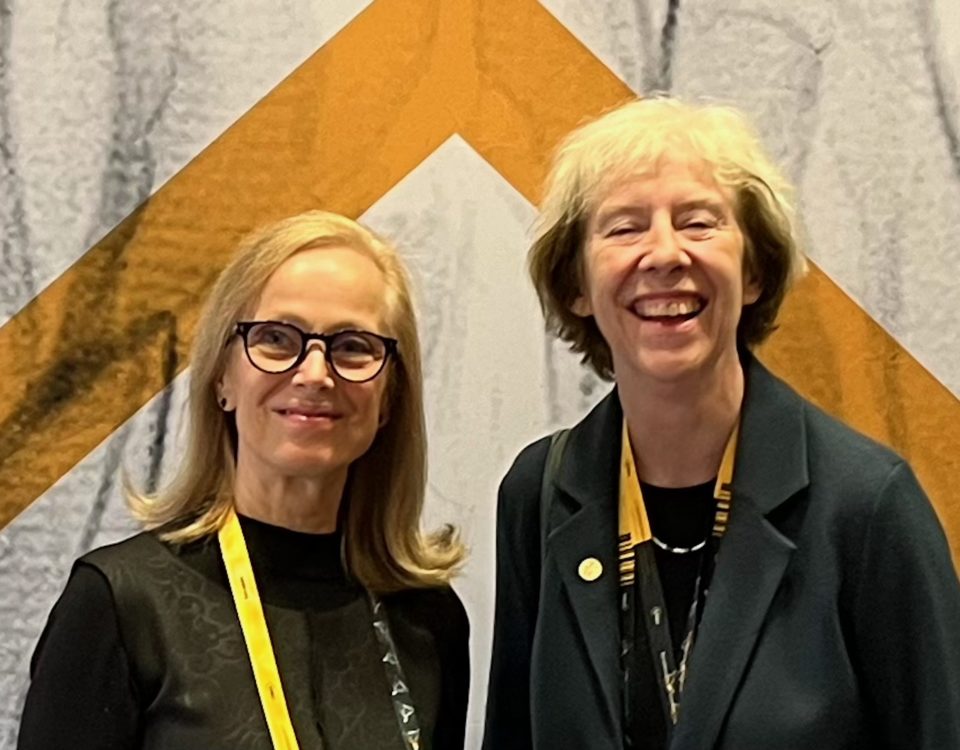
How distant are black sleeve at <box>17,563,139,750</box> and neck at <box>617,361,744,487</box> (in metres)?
0.61

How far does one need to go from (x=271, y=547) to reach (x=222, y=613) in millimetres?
102

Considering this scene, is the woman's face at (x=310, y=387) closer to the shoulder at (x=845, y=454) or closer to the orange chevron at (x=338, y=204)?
the shoulder at (x=845, y=454)

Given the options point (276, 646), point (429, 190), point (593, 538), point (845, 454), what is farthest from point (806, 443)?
point (429, 190)

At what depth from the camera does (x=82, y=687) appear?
119 cm

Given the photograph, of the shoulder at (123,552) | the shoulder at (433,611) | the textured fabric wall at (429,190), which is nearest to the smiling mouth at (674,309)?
the shoulder at (433,611)

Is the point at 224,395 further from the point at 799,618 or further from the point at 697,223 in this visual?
the point at 799,618

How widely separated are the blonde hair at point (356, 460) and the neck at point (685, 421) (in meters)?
0.31

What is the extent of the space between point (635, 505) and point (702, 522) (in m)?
0.08

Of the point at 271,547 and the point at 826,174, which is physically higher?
the point at 826,174

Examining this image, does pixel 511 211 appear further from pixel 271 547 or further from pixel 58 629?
pixel 58 629

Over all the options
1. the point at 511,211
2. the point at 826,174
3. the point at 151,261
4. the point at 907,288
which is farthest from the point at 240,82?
the point at 907,288

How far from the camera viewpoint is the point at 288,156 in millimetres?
1946

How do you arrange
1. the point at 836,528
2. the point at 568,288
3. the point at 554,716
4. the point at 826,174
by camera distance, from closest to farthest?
the point at 836,528 → the point at 554,716 → the point at 568,288 → the point at 826,174

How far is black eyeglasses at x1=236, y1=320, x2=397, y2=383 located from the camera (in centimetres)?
130
